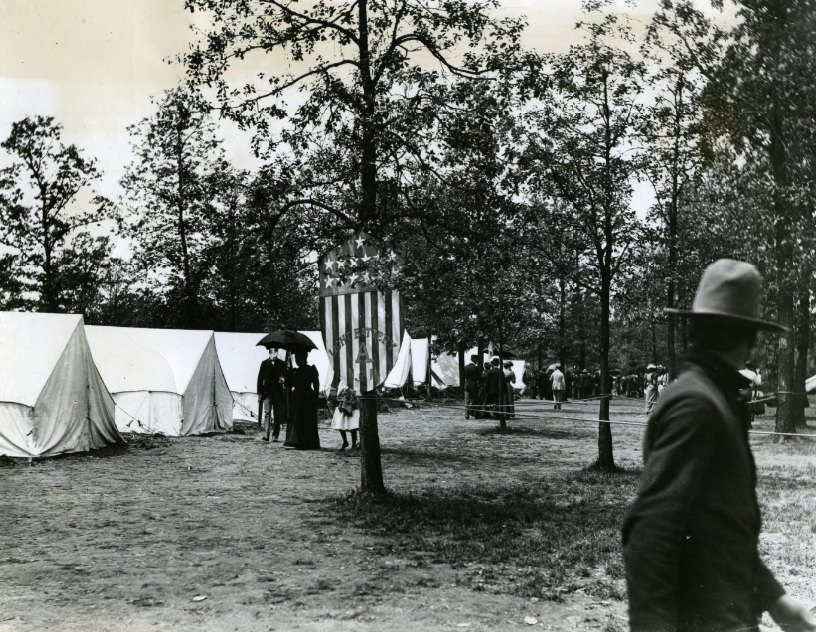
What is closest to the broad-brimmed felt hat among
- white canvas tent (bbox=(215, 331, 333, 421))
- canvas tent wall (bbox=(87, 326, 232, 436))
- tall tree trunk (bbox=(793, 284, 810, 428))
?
tall tree trunk (bbox=(793, 284, 810, 428))

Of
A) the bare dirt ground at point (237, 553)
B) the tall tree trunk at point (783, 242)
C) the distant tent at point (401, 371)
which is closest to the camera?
the bare dirt ground at point (237, 553)

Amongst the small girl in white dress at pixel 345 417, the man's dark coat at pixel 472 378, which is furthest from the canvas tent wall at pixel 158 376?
the man's dark coat at pixel 472 378

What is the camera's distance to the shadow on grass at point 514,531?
6512mm

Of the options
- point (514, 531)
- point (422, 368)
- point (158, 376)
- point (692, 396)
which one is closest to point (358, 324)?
point (514, 531)

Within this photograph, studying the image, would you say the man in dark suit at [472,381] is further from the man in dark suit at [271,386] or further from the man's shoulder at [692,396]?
the man's shoulder at [692,396]

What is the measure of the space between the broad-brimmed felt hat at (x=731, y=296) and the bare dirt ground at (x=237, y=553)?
3435 mm

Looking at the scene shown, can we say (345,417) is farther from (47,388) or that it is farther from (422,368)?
(422,368)

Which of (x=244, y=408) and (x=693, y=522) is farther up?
(x=693, y=522)

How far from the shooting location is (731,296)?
246 cm

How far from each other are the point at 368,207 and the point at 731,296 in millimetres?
7730

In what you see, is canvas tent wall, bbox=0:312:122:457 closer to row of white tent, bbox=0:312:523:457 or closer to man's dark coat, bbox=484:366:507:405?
row of white tent, bbox=0:312:523:457

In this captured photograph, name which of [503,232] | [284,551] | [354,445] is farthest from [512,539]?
[354,445]

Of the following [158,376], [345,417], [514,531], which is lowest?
[514,531]

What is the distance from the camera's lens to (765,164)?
14.8 metres
